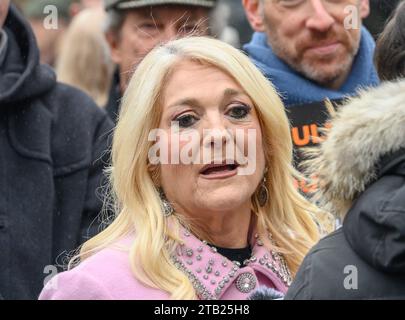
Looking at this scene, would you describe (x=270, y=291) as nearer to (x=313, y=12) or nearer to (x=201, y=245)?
(x=201, y=245)

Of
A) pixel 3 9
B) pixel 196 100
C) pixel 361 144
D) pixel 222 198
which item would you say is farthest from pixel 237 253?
pixel 3 9

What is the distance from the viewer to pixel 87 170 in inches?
168

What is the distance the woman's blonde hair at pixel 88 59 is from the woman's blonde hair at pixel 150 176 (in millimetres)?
3089

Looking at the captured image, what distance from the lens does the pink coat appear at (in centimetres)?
310

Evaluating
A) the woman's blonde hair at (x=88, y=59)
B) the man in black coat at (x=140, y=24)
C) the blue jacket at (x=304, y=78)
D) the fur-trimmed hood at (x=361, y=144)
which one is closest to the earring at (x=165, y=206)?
the fur-trimmed hood at (x=361, y=144)

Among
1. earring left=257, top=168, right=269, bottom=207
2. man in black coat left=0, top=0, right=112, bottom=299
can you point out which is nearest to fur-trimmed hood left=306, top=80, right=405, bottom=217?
earring left=257, top=168, right=269, bottom=207

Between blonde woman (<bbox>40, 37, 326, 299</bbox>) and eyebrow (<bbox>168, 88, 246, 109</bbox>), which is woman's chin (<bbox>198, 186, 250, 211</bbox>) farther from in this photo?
eyebrow (<bbox>168, 88, 246, 109</bbox>)

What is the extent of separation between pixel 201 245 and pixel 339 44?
56.7 inches

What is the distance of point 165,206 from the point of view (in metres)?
3.36

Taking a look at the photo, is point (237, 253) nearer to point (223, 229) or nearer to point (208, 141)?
point (223, 229)

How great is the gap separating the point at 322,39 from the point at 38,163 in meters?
1.22

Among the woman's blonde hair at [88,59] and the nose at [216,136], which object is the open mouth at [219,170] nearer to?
the nose at [216,136]
